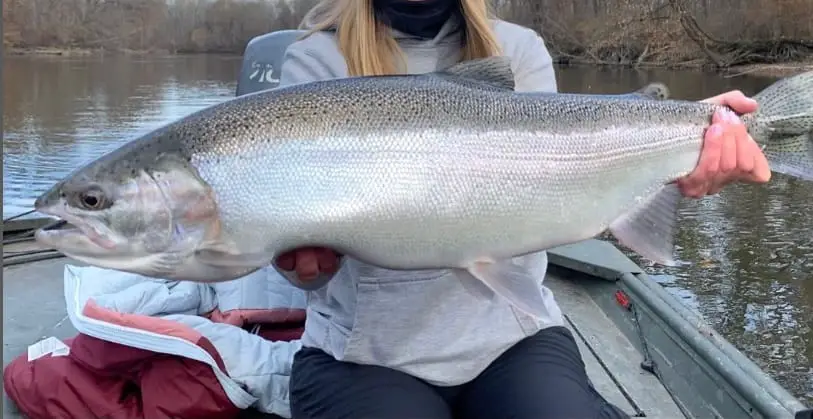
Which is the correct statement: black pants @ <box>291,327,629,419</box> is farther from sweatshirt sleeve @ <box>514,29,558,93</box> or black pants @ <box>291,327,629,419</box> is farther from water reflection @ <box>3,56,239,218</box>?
water reflection @ <box>3,56,239,218</box>

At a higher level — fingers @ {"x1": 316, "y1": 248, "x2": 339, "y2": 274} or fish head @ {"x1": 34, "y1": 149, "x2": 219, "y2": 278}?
fish head @ {"x1": 34, "y1": 149, "x2": 219, "y2": 278}

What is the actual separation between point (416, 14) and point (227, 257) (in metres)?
1.14

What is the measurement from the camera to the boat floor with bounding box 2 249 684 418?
382cm

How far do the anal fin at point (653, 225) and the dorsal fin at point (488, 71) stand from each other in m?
0.51

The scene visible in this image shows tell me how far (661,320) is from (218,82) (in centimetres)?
3245

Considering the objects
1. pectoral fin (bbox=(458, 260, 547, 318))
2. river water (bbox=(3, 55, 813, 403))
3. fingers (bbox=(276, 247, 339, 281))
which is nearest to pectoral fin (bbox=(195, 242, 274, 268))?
fingers (bbox=(276, 247, 339, 281))

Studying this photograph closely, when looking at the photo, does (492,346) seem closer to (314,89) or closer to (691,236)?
(314,89)

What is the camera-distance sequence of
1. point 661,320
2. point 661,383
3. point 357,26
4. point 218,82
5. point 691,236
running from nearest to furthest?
point 357,26 < point 661,383 < point 661,320 < point 691,236 < point 218,82

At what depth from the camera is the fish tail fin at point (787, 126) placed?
2496 millimetres

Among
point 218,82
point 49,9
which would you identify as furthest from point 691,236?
point 49,9

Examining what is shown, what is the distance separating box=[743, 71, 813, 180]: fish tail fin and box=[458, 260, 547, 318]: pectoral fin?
81 centimetres

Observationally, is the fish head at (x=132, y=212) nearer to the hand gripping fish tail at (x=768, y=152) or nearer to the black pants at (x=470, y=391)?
the black pants at (x=470, y=391)

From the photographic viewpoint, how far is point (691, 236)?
10.1 meters

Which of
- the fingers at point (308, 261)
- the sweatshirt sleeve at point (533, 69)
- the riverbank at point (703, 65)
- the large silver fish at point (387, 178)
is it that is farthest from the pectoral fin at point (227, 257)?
the riverbank at point (703, 65)
